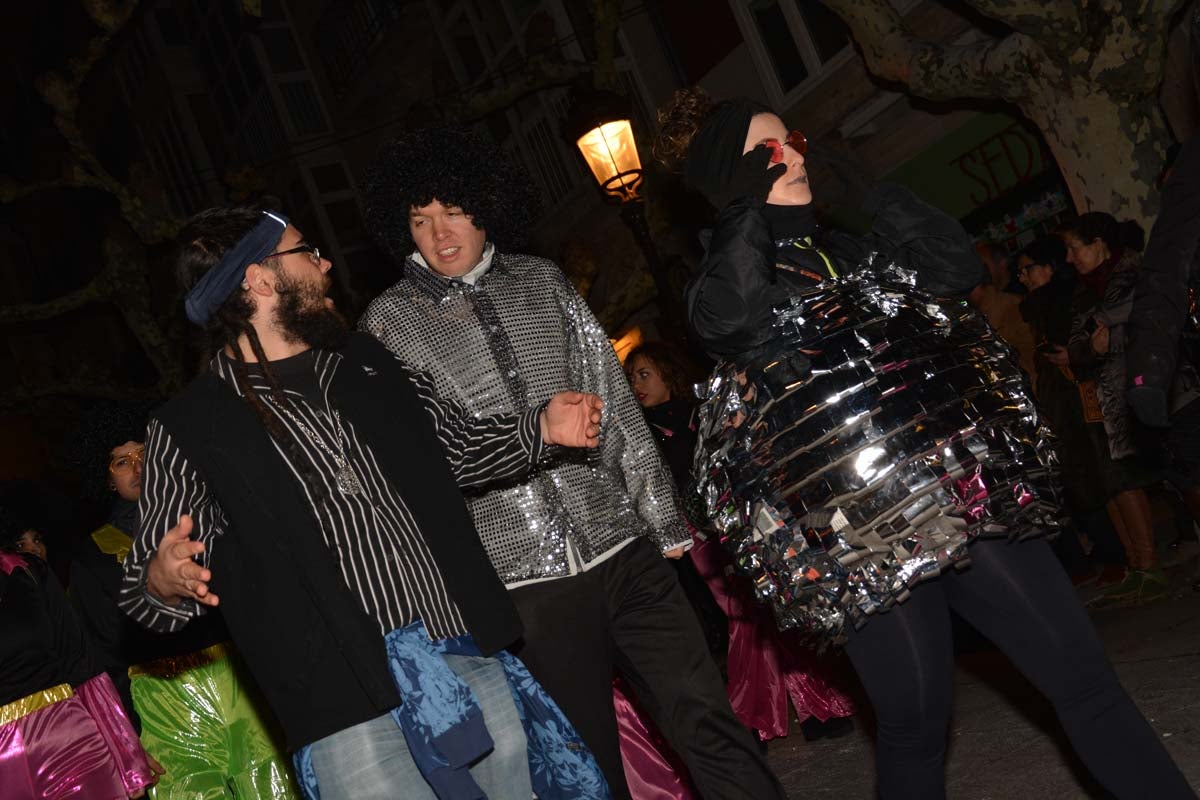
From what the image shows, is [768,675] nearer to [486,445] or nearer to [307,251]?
[486,445]

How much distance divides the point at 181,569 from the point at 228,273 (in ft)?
2.53

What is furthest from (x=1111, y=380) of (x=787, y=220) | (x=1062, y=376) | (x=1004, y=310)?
(x=787, y=220)

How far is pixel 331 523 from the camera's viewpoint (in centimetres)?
262

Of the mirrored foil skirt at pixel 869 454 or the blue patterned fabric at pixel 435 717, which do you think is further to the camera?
the mirrored foil skirt at pixel 869 454

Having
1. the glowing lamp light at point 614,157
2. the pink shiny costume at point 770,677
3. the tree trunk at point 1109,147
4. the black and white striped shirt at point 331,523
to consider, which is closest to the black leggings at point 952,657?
the black and white striped shirt at point 331,523

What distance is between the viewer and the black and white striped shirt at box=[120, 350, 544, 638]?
8.54ft

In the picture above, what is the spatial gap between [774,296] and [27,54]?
2866 centimetres

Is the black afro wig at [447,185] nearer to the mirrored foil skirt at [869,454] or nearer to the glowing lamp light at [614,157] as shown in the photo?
the mirrored foil skirt at [869,454]

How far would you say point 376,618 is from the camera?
2572 mm

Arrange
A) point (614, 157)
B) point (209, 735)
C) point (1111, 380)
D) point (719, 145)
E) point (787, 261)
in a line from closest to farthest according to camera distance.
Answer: point (787, 261) < point (719, 145) < point (209, 735) < point (1111, 380) < point (614, 157)

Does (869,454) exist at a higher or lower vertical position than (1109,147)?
lower

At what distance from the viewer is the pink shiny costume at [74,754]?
4891 mm

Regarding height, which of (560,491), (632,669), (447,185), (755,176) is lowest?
(632,669)

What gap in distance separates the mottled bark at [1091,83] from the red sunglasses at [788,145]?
5370mm
